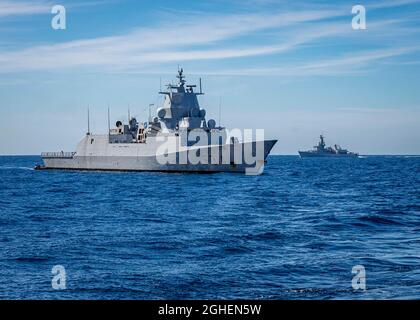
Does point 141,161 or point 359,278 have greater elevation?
point 141,161

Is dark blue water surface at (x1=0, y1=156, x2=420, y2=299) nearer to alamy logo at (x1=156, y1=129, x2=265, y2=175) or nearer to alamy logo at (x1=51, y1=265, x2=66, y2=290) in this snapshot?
alamy logo at (x1=51, y1=265, x2=66, y2=290)

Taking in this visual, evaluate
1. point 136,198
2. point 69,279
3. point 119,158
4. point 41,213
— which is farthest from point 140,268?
point 119,158

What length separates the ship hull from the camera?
60.6 m

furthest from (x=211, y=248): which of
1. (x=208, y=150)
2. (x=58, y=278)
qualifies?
(x=208, y=150)

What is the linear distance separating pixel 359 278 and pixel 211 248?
5870 millimetres

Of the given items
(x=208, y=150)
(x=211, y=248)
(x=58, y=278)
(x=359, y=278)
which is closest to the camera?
(x=359, y=278)

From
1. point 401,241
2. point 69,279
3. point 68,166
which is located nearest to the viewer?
point 69,279

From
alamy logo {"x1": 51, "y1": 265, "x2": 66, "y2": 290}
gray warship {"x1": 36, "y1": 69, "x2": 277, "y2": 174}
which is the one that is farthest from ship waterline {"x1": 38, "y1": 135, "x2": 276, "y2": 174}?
alamy logo {"x1": 51, "y1": 265, "x2": 66, "y2": 290}

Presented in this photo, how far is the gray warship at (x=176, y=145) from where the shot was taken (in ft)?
199

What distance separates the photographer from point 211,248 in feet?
58.1

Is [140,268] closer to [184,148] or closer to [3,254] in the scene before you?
[3,254]

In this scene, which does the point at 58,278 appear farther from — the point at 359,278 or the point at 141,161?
the point at 141,161

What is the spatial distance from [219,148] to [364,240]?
4059cm
